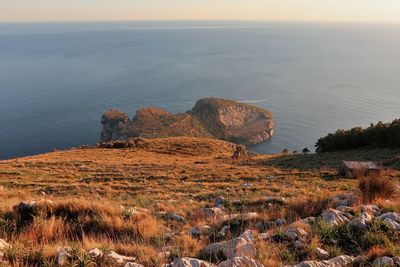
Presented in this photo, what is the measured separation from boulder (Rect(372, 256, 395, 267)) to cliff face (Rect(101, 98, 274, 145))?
9692 cm

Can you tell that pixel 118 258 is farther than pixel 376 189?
No

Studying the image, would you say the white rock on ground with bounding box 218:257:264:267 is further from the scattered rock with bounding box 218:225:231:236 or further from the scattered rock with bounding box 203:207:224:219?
the scattered rock with bounding box 203:207:224:219

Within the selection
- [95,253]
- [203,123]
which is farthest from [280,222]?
[203,123]

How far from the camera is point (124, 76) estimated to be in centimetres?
18512

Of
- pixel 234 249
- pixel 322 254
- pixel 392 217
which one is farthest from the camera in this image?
pixel 392 217

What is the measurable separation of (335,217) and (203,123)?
116 m

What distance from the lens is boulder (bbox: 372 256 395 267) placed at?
16.1 ft

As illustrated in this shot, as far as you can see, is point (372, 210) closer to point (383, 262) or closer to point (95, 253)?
point (383, 262)

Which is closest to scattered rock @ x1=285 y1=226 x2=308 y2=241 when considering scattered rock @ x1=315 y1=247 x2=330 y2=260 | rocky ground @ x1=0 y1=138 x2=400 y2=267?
rocky ground @ x1=0 y1=138 x2=400 y2=267

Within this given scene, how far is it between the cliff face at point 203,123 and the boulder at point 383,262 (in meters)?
96.9

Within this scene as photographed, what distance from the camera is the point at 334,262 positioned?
5.23 m

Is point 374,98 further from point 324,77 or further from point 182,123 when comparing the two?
point 182,123

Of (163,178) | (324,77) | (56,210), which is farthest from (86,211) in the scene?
(324,77)

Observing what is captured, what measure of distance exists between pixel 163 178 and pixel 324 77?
616ft
